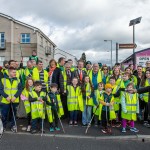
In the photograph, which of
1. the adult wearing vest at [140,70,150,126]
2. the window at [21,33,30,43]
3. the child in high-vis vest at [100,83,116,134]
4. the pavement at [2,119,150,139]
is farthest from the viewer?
the window at [21,33,30,43]

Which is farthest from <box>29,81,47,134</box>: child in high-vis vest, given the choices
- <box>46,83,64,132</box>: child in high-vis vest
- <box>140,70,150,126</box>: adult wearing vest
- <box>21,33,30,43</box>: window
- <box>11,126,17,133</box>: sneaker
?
<box>21,33,30,43</box>: window

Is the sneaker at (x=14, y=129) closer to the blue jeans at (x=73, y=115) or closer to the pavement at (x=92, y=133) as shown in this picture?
the pavement at (x=92, y=133)

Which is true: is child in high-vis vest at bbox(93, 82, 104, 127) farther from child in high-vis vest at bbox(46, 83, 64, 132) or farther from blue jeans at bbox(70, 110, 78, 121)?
child in high-vis vest at bbox(46, 83, 64, 132)

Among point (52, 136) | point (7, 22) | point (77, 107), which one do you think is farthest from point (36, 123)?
point (7, 22)

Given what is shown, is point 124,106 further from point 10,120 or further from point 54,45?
point 54,45

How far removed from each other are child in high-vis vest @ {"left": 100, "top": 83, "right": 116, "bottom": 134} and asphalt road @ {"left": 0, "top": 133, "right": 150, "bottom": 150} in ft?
3.08

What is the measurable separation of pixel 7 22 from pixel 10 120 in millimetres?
34495

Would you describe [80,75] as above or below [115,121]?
above

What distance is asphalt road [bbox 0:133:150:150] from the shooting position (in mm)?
6102

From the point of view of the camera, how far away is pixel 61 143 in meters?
6.47

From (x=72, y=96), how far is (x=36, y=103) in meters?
1.31

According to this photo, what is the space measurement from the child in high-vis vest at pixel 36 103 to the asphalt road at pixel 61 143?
1.85 feet

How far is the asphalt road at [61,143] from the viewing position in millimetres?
6102

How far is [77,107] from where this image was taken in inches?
327
